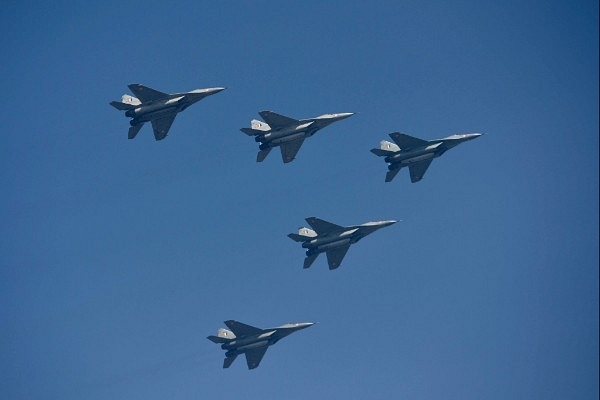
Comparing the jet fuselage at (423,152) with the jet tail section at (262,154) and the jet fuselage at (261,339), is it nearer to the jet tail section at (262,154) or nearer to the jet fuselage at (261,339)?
the jet tail section at (262,154)

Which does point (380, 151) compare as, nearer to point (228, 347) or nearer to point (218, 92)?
point (218, 92)

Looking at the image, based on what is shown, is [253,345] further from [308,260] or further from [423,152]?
[423,152]

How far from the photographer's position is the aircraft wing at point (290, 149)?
85000mm

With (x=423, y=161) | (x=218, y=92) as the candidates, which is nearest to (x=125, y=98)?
(x=218, y=92)

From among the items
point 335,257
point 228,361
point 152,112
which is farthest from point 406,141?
point 228,361

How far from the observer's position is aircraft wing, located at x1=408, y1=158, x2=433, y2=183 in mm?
88125

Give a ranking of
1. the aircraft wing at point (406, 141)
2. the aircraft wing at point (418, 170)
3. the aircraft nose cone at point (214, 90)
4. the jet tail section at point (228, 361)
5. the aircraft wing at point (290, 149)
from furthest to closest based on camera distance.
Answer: the aircraft wing at point (418, 170) → the aircraft wing at point (406, 141) → the aircraft wing at point (290, 149) → the jet tail section at point (228, 361) → the aircraft nose cone at point (214, 90)

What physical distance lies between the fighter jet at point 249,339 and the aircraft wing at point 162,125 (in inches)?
778

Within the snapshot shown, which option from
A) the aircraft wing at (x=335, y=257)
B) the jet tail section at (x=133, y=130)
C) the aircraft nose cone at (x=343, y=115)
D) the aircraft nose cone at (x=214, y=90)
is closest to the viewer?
the jet tail section at (x=133, y=130)

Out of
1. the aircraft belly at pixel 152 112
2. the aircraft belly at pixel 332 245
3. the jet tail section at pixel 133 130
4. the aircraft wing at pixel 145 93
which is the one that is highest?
the aircraft wing at pixel 145 93

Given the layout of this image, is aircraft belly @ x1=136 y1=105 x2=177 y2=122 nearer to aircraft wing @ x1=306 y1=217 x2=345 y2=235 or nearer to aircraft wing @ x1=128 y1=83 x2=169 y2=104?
aircraft wing @ x1=128 y1=83 x2=169 y2=104

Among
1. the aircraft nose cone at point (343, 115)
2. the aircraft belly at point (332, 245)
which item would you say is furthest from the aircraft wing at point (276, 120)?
the aircraft belly at point (332, 245)

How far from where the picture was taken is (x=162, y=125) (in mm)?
83750

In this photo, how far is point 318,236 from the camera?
8669 centimetres
